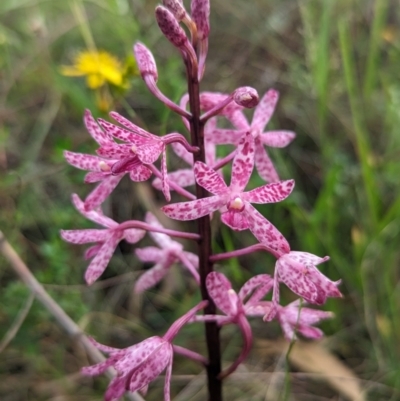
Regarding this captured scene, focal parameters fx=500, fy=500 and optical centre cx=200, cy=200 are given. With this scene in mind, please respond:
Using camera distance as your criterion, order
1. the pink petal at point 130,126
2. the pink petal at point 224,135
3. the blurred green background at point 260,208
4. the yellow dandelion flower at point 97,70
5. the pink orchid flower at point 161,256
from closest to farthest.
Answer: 1. the pink petal at point 130,126
2. the pink petal at point 224,135
3. the pink orchid flower at point 161,256
4. the blurred green background at point 260,208
5. the yellow dandelion flower at point 97,70

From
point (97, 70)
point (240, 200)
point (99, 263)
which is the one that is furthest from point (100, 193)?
point (97, 70)

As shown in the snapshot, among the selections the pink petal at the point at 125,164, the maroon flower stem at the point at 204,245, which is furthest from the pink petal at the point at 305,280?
the pink petal at the point at 125,164

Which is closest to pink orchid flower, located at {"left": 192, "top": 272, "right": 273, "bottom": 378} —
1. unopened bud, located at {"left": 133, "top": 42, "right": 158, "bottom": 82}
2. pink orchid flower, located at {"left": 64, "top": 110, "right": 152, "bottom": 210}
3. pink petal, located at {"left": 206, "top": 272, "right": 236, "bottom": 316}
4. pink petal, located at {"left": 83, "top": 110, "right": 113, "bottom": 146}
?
pink petal, located at {"left": 206, "top": 272, "right": 236, "bottom": 316}

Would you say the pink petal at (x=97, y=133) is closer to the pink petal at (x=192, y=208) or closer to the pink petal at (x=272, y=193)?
the pink petal at (x=192, y=208)

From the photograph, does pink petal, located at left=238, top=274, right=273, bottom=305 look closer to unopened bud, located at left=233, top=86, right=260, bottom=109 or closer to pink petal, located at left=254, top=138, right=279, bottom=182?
pink petal, located at left=254, top=138, right=279, bottom=182

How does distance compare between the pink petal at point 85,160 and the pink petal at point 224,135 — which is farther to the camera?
the pink petal at point 224,135

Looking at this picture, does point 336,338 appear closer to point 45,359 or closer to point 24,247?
point 45,359
